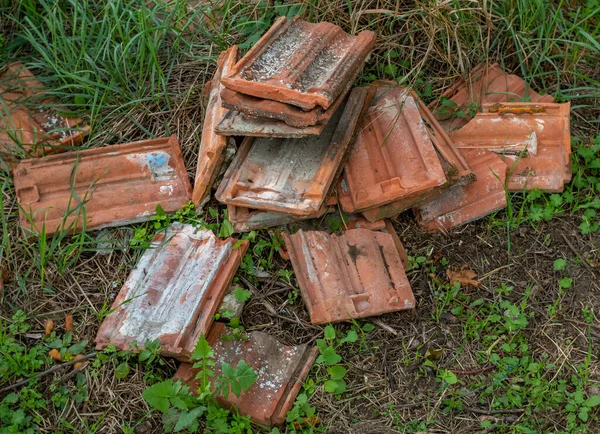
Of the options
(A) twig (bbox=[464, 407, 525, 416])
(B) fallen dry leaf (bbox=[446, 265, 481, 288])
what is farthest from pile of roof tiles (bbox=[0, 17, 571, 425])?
(A) twig (bbox=[464, 407, 525, 416])

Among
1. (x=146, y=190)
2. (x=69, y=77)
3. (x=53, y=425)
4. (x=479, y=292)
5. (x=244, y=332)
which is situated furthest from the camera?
(x=69, y=77)

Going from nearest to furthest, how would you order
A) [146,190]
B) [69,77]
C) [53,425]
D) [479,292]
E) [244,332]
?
[53,425]
[244,332]
[479,292]
[146,190]
[69,77]

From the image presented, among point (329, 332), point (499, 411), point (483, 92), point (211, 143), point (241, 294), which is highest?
point (211, 143)

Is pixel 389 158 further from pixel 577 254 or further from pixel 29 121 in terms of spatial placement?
pixel 29 121

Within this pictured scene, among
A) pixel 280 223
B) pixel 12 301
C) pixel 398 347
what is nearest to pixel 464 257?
pixel 398 347

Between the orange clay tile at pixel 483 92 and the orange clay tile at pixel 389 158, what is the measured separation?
398 mm

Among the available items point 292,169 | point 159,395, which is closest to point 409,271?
point 292,169

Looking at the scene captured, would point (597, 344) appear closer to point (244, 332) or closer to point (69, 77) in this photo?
point (244, 332)

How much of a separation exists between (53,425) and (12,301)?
73 centimetres

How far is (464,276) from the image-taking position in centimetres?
353

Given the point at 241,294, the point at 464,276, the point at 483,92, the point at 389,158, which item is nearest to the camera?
the point at 241,294

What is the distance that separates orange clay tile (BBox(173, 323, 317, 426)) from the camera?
3.01 metres

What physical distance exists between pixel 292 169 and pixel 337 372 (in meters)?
1.10

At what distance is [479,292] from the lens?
349 cm
